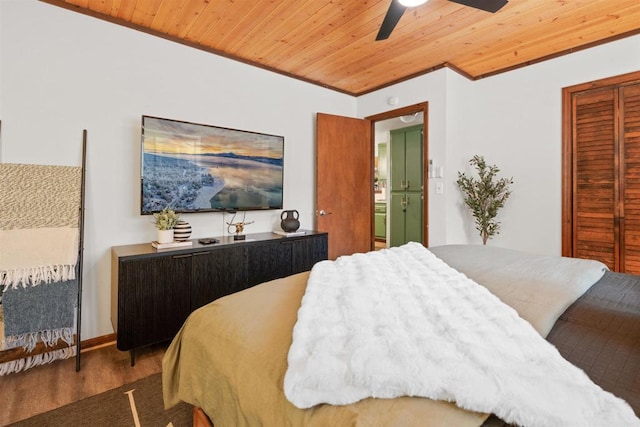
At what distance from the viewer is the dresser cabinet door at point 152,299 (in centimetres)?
213

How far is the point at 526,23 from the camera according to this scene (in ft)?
8.32

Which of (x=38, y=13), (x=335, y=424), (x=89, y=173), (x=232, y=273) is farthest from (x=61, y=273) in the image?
(x=335, y=424)

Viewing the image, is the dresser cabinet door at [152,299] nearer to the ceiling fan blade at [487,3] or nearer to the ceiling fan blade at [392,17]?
the ceiling fan blade at [392,17]

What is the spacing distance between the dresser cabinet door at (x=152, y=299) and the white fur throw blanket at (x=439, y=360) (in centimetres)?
156

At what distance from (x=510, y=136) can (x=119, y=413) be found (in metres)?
3.98

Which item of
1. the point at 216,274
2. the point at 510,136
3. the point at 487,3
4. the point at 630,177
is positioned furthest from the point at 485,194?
the point at 216,274

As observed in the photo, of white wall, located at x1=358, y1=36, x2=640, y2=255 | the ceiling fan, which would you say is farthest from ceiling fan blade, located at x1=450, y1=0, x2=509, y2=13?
white wall, located at x1=358, y1=36, x2=640, y2=255

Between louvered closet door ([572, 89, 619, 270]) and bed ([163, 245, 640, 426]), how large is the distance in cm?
157

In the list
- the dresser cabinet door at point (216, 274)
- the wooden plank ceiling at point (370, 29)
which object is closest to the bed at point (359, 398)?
the dresser cabinet door at point (216, 274)

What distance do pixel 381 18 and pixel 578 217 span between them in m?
2.53

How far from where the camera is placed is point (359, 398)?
685 millimetres

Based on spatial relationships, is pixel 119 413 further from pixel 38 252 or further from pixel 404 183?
pixel 404 183

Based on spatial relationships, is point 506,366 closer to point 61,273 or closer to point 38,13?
point 61,273

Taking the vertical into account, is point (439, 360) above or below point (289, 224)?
below
